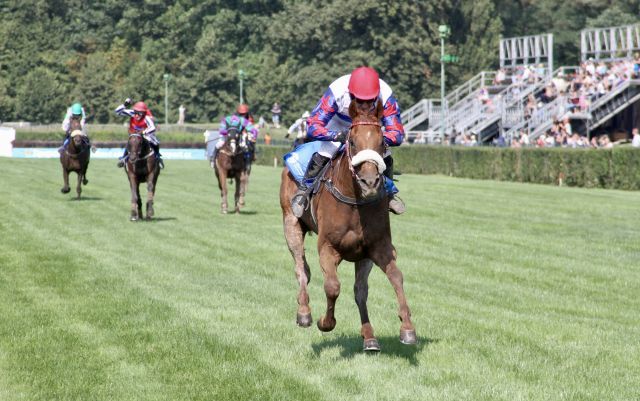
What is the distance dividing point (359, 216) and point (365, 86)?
3.08 ft

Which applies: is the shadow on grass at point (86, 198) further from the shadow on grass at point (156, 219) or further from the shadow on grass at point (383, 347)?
the shadow on grass at point (383, 347)

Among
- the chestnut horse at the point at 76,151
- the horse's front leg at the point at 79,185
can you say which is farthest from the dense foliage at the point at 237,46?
the chestnut horse at the point at 76,151

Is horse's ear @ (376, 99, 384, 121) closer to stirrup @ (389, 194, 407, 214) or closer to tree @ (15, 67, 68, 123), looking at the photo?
stirrup @ (389, 194, 407, 214)

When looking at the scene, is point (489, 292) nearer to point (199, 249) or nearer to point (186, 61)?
point (199, 249)

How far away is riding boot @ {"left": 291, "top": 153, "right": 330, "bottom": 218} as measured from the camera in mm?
9266

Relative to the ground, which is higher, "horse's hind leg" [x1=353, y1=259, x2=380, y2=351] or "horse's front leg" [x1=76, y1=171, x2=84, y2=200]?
"horse's front leg" [x1=76, y1=171, x2=84, y2=200]

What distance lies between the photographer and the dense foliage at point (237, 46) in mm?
74625

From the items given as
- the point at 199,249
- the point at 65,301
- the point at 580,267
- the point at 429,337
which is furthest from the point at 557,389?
the point at 199,249

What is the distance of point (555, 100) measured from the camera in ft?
155

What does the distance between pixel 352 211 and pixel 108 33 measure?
107 m

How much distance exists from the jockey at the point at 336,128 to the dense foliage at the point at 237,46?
2539 inches

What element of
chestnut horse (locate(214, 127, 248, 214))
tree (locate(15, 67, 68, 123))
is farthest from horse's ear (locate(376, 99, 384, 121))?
tree (locate(15, 67, 68, 123))

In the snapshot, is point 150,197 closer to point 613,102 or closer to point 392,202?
point 392,202

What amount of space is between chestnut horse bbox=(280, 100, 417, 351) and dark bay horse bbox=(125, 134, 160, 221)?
13334mm
